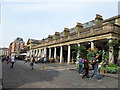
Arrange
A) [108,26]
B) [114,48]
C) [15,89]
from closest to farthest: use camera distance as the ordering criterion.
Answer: [15,89], [114,48], [108,26]

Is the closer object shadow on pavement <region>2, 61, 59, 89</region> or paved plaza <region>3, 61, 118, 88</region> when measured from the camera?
paved plaza <region>3, 61, 118, 88</region>

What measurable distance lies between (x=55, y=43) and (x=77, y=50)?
1748cm

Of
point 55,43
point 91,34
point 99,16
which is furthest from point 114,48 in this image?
point 55,43

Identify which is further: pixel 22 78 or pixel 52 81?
pixel 22 78

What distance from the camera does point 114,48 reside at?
16.0m

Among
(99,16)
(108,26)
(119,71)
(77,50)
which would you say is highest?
(99,16)

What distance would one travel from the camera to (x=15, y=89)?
Result: 20.2 feet

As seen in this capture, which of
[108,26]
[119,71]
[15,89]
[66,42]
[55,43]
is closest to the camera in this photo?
[15,89]

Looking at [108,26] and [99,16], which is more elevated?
[99,16]

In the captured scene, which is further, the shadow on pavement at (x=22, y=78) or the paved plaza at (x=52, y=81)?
the shadow on pavement at (x=22, y=78)

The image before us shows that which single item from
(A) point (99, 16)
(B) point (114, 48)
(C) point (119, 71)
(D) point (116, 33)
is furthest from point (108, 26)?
(A) point (99, 16)

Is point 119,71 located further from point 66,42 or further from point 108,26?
point 66,42

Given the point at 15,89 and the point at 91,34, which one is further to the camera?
the point at 91,34

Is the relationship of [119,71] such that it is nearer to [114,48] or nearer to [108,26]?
[114,48]
